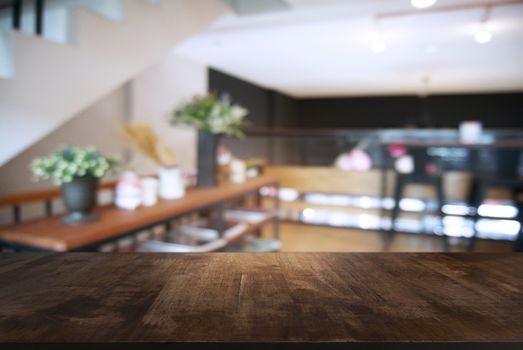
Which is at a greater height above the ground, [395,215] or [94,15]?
[94,15]

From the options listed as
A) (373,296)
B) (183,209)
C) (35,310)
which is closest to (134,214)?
(183,209)

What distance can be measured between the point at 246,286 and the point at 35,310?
0.23 meters

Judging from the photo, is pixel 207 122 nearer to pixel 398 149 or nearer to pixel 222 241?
pixel 222 241

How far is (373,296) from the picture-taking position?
42 cm

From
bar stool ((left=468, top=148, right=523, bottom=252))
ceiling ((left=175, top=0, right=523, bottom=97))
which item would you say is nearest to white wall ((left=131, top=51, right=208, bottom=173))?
ceiling ((left=175, top=0, right=523, bottom=97))

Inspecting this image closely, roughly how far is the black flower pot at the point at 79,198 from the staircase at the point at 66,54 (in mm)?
225

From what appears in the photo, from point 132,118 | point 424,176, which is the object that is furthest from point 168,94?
point 424,176

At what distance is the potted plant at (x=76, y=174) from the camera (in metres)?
1.41

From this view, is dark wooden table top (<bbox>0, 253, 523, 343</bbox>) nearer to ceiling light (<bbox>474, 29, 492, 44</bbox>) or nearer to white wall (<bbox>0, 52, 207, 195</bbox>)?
white wall (<bbox>0, 52, 207, 195</bbox>)

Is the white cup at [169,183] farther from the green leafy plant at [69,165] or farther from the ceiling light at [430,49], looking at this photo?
the ceiling light at [430,49]

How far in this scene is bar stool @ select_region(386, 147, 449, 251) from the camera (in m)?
3.56

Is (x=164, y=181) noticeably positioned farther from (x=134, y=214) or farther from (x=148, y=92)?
(x=148, y=92)

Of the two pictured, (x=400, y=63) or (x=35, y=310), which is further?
(x=400, y=63)

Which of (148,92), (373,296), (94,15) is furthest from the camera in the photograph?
(148,92)
